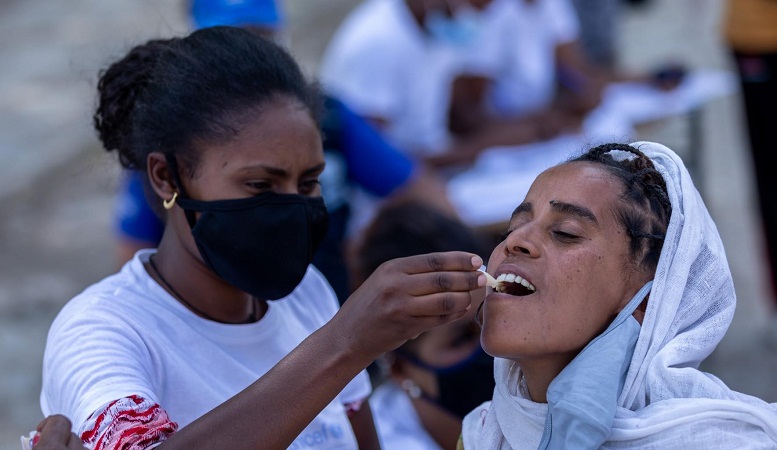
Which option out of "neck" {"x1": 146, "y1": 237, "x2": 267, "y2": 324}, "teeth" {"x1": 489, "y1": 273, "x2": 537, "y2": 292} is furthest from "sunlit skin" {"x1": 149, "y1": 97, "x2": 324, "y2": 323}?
"teeth" {"x1": 489, "y1": 273, "x2": 537, "y2": 292}

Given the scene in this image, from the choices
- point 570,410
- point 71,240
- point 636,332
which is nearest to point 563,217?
point 636,332

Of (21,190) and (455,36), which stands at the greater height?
(21,190)

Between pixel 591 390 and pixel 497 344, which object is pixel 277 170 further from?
pixel 591 390

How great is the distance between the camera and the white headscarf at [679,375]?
171 cm

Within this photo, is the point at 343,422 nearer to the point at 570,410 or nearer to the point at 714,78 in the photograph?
the point at 570,410

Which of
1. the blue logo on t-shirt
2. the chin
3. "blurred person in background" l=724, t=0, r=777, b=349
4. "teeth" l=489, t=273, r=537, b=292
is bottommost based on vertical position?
the blue logo on t-shirt

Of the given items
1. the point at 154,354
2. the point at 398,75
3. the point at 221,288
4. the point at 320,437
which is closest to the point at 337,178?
the point at 398,75

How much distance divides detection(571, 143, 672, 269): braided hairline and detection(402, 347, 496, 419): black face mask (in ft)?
4.00

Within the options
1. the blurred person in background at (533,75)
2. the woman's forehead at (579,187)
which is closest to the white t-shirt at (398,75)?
the blurred person in background at (533,75)

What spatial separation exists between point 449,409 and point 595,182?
1329mm

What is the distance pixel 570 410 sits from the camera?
5.61 feet

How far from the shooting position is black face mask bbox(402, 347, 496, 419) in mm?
3098

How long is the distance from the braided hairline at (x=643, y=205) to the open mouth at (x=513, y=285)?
0.21m

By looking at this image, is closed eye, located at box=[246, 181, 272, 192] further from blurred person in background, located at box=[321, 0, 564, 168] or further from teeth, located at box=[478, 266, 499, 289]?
blurred person in background, located at box=[321, 0, 564, 168]
